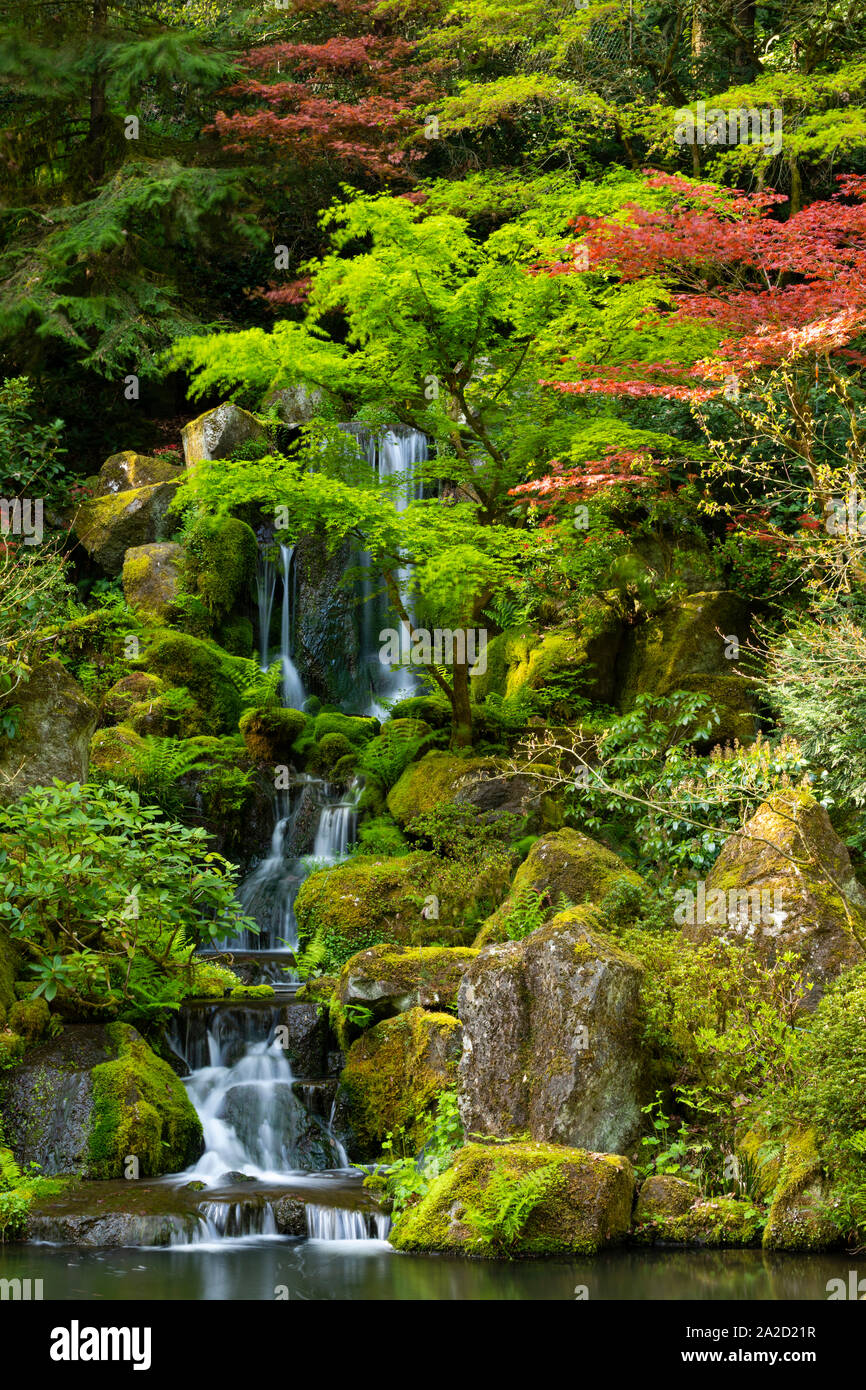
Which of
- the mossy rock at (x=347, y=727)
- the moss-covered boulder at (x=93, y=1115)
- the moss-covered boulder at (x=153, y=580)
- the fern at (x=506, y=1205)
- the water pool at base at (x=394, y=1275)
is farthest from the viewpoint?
the moss-covered boulder at (x=153, y=580)

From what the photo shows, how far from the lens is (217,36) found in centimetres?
2214

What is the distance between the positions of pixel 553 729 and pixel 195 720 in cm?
479

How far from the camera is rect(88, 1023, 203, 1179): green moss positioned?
28.2 feet

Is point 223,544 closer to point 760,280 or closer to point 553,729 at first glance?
point 553,729

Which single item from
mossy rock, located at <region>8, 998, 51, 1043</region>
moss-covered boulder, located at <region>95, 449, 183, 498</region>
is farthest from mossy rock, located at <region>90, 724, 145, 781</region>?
moss-covered boulder, located at <region>95, 449, 183, 498</region>

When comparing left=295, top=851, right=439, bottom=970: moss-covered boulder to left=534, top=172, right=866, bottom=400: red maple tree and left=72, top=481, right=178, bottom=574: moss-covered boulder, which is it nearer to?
left=534, top=172, right=866, bottom=400: red maple tree

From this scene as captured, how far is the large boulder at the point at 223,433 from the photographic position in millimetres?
18938

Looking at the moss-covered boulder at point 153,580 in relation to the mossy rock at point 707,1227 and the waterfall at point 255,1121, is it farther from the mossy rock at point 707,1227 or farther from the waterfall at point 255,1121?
the mossy rock at point 707,1227

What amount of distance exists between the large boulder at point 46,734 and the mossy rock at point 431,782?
3728 mm

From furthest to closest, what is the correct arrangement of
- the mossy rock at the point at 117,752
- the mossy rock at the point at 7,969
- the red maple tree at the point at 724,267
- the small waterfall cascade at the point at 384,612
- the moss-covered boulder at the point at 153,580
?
the small waterfall cascade at the point at 384,612, the moss-covered boulder at the point at 153,580, the mossy rock at the point at 117,752, the red maple tree at the point at 724,267, the mossy rock at the point at 7,969

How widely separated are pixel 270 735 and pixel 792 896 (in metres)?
8.26

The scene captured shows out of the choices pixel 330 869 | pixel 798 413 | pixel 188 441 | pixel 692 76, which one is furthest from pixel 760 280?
pixel 330 869

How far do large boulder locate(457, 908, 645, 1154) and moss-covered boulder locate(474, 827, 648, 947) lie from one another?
6.23 feet

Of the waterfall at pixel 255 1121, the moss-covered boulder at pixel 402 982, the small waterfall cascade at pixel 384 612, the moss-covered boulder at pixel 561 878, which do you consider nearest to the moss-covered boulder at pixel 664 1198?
the moss-covered boulder at pixel 402 982
